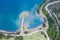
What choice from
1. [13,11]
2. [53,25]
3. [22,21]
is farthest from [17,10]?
[53,25]

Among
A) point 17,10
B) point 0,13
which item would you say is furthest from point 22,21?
point 0,13

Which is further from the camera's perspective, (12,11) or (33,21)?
(12,11)

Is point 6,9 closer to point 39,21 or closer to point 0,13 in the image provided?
point 0,13

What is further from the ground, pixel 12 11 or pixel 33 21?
pixel 12 11

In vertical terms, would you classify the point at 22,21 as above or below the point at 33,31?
above

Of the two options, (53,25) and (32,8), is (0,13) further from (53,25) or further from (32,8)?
(53,25)

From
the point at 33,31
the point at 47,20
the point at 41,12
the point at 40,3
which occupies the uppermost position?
the point at 40,3

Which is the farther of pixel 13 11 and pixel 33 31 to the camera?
pixel 13 11
